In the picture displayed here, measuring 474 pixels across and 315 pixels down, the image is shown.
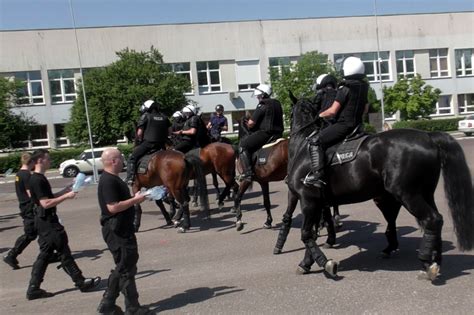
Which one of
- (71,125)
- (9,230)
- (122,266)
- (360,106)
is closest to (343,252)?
(360,106)

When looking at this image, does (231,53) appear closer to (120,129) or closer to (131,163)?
(120,129)

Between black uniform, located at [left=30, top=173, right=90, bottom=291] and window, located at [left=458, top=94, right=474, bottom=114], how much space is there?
2131 inches

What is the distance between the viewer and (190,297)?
6016 millimetres

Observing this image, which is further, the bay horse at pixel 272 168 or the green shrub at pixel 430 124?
the green shrub at pixel 430 124

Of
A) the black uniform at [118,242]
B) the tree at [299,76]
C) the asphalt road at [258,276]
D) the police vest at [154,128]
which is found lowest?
the asphalt road at [258,276]

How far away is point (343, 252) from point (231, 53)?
140 ft

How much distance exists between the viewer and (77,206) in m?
15.5

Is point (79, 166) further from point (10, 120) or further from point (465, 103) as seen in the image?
point (465, 103)

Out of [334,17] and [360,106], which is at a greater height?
[334,17]

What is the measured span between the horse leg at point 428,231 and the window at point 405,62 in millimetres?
50090

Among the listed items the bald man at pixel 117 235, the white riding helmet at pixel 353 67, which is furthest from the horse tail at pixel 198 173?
the bald man at pixel 117 235

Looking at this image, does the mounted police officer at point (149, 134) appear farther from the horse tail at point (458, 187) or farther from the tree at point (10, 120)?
the tree at point (10, 120)

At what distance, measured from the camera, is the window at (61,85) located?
4569 centimetres

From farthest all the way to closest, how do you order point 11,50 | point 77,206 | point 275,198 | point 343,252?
point 11,50
point 77,206
point 275,198
point 343,252
